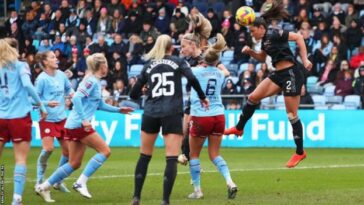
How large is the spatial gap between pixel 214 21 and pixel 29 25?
7.80m

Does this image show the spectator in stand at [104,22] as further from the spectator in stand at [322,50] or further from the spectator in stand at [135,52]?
the spectator in stand at [322,50]

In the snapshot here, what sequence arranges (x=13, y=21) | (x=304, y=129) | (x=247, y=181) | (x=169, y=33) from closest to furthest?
(x=247, y=181), (x=304, y=129), (x=169, y=33), (x=13, y=21)

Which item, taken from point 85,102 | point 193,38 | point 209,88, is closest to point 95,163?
point 85,102

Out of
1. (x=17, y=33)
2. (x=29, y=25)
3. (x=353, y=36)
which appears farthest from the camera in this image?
(x=29, y=25)

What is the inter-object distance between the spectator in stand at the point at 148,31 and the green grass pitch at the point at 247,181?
7870mm

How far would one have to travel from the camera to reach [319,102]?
96.5 ft

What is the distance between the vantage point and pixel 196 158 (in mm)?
15969

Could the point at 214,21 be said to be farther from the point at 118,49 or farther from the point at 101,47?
the point at 101,47

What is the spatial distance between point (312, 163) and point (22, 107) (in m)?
10.5

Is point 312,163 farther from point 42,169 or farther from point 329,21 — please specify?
point 329,21

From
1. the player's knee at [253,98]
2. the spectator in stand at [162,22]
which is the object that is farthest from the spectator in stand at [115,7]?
the player's knee at [253,98]

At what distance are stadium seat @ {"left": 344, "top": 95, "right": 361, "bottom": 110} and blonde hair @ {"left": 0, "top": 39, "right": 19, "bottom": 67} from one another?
16692mm

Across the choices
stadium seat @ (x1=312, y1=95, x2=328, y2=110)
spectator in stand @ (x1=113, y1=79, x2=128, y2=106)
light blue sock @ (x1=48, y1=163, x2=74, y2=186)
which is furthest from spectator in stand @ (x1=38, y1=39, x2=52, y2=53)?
light blue sock @ (x1=48, y1=163, x2=74, y2=186)

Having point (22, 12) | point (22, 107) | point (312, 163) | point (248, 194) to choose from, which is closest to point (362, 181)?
point (248, 194)
